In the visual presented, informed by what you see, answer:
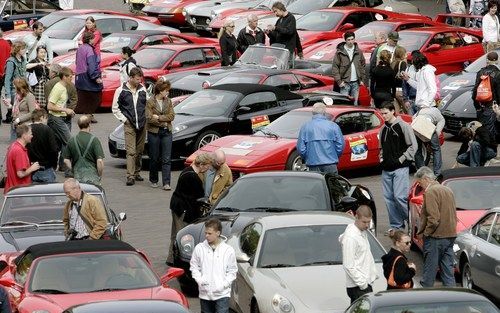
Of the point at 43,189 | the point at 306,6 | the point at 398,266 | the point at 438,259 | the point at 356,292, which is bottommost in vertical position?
the point at 306,6

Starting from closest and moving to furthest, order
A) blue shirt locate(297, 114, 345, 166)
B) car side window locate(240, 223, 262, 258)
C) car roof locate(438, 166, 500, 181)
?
car side window locate(240, 223, 262, 258), car roof locate(438, 166, 500, 181), blue shirt locate(297, 114, 345, 166)

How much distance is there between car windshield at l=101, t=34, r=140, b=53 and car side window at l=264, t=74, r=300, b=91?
21.0 feet

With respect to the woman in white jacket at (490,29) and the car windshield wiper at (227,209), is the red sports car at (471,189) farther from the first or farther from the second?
the woman in white jacket at (490,29)

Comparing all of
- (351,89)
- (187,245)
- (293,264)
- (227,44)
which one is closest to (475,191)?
(187,245)

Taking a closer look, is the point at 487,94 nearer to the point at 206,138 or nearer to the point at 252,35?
the point at 206,138

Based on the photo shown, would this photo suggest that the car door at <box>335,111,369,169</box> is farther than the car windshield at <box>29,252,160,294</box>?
Yes

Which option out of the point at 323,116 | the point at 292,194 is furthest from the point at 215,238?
the point at 323,116

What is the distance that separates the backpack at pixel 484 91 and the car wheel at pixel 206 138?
458 cm

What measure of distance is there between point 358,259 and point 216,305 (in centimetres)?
150

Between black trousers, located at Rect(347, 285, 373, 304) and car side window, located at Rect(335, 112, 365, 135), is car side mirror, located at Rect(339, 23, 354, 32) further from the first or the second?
black trousers, located at Rect(347, 285, 373, 304)

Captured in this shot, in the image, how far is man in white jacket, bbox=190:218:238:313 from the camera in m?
14.1

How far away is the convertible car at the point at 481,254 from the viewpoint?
1606 cm

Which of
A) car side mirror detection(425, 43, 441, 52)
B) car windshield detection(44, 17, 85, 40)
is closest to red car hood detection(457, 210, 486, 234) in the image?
car side mirror detection(425, 43, 441, 52)

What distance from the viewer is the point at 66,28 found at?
1430 inches
